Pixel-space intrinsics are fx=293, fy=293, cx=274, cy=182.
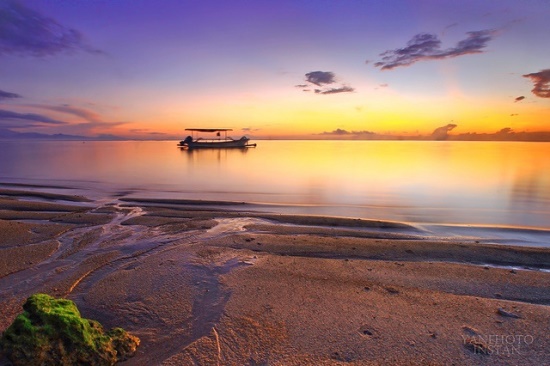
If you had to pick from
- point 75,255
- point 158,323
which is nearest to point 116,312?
point 158,323

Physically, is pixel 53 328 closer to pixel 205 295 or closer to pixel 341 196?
pixel 205 295

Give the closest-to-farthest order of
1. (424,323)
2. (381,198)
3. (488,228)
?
(424,323), (488,228), (381,198)

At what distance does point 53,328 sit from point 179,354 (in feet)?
4.45

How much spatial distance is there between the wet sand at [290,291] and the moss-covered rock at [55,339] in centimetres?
41

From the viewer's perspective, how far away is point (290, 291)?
5000 mm

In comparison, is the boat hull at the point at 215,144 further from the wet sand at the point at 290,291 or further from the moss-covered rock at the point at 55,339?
the moss-covered rock at the point at 55,339

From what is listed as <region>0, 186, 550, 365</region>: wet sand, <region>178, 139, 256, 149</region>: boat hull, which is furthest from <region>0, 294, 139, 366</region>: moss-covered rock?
<region>178, 139, 256, 149</region>: boat hull

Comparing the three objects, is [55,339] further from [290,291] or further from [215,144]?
[215,144]

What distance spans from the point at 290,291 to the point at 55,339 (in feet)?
10.6

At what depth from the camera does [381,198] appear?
16.8 metres

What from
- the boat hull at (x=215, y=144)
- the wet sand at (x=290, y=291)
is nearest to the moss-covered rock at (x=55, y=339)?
the wet sand at (x=290, y=291)

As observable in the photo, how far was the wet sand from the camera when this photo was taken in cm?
360

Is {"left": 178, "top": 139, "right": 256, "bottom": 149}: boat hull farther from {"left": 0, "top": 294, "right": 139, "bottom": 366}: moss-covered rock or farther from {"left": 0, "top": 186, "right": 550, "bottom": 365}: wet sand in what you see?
{"left": 0, "top": 294, "right": 139, "bottom": 366}: moss-covered rock

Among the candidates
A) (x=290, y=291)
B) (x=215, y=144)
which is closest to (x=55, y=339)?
(x=290, y=291)
